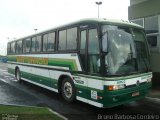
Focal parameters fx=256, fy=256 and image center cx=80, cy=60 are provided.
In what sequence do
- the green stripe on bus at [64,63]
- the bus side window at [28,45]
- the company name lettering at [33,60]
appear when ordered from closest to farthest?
the green stripe on bus at [64,63] → the company name lettering at [33,60] → the bus side window at [28,45]

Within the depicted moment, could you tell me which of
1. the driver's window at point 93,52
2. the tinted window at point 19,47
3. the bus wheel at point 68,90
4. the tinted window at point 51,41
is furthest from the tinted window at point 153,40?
the tinted window at point 19,47

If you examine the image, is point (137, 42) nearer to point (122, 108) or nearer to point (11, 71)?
point (122, 108)

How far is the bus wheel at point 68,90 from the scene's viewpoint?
9.91 m

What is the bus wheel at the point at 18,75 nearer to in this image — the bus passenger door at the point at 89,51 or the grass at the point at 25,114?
the grass at the point at 25,114

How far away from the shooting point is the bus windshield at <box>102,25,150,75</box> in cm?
809

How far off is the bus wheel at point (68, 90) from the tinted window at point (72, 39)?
1.34 metres

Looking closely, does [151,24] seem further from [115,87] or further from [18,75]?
[18,75]

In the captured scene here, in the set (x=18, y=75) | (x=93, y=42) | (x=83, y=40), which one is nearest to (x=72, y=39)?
(x=83, y=40)

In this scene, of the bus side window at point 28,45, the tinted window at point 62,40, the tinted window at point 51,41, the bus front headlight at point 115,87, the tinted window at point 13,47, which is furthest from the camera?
the tinted window at point 13,47

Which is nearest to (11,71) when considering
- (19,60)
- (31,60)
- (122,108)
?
(19,60)

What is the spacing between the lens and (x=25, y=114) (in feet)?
26.4

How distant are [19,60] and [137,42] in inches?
376

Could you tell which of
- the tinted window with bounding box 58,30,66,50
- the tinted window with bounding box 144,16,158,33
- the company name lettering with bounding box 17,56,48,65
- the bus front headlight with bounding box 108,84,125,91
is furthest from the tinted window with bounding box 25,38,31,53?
the bus front headlight with bounding box 108,84,125,91

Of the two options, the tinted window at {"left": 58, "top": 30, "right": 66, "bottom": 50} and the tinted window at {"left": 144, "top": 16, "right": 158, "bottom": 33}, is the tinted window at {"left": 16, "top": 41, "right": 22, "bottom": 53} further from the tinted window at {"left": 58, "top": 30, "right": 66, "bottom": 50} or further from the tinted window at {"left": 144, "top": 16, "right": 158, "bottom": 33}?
the tinted window at {"left": 144, "top": 16, "right": 158, "bottom": 33}
